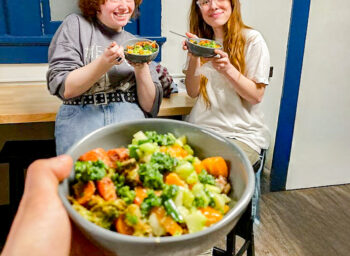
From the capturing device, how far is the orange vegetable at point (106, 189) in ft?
2.32

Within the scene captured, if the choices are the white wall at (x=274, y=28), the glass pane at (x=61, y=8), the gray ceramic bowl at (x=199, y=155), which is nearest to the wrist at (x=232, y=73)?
the gray ceramic bowl at (x=199, y=155)

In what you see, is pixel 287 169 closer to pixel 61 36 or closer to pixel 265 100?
pixel 265 100

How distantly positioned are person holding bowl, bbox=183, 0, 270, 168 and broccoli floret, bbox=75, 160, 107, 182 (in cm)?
98

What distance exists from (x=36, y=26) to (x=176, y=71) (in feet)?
3.08

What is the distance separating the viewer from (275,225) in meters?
2.23

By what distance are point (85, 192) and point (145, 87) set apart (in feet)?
3.02

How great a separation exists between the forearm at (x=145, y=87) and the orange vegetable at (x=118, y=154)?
0.75 metres

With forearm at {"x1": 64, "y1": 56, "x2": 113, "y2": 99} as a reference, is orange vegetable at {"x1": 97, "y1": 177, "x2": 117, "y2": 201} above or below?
below

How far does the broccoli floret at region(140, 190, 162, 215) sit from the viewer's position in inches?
26.3

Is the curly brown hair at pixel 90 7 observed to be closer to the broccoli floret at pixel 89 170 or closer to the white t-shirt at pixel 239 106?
the white t-shirt at pixel 239 106

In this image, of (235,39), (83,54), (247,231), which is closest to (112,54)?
(83,54)

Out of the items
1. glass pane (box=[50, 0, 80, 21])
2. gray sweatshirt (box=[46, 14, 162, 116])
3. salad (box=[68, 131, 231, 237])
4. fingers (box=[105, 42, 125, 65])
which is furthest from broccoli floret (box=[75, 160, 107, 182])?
glass pane (box=[50, 0, 80, 21])

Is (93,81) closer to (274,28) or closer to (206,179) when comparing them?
(206,179)

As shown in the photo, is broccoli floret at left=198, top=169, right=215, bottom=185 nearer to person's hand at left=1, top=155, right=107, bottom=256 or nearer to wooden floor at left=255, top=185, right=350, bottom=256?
person's hand at left=1, top=155, right=107, bottom=256
